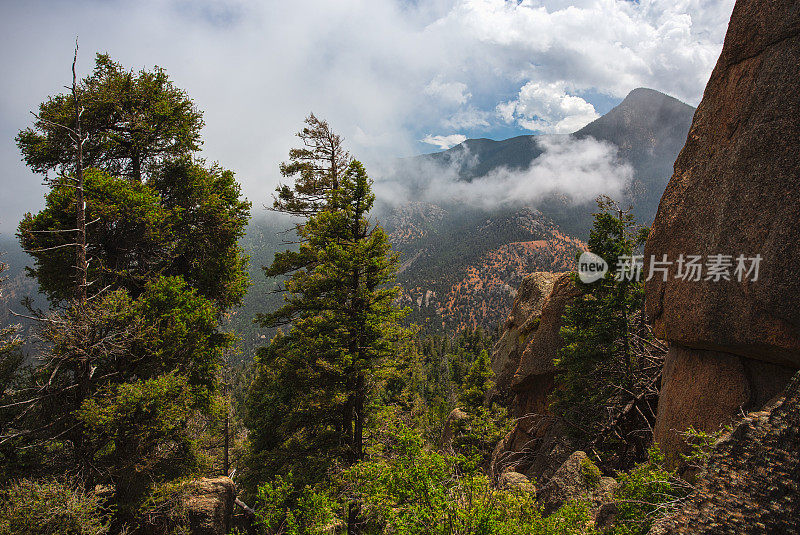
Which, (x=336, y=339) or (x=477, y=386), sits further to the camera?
(x=477, y=386)

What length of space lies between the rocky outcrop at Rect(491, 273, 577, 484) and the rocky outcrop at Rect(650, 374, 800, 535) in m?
8.56

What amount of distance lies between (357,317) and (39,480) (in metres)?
8.75

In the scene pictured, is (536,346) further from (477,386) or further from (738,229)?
(738,229)

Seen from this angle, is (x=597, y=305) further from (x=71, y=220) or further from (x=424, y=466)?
(x=71, y=220)

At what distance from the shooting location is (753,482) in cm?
442

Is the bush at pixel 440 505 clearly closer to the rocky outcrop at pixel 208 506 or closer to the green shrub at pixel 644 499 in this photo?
the green shrub at pixel 644 499

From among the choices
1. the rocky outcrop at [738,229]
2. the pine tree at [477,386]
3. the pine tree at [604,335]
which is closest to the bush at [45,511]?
the rocky outcrop at [738,229]

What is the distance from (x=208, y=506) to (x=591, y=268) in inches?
632

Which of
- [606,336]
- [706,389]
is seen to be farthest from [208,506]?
[606,336]

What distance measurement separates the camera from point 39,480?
816cm

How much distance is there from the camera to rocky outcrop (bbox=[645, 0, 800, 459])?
5883mm

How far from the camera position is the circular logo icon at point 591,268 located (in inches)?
489

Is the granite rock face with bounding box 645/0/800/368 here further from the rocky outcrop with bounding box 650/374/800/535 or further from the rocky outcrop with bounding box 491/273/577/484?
the rocky outcrop with bounding box 491/273/577/484

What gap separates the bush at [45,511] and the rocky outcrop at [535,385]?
12.9 metres
